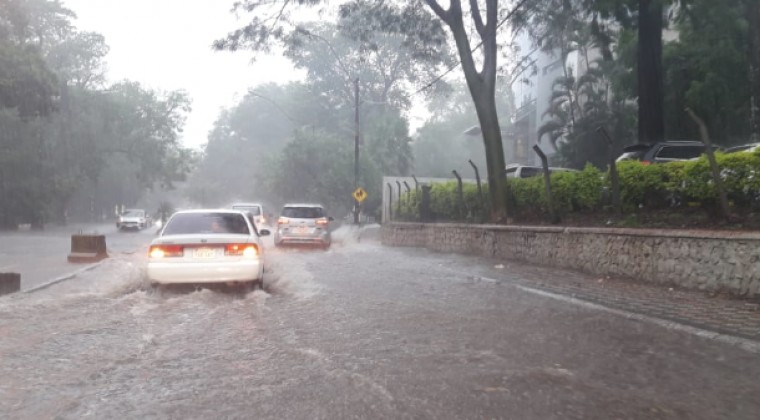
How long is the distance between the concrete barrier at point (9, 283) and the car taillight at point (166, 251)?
2.48 m

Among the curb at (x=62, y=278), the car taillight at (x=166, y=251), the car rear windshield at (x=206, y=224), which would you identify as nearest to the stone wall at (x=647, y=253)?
the car rear windshield at (x=206, y=224)

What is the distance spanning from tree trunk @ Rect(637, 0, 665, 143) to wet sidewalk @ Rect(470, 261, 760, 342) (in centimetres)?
701

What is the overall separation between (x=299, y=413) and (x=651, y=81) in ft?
52.2

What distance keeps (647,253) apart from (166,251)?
23.7 ft

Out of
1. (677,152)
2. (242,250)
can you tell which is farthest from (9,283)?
(677,152)

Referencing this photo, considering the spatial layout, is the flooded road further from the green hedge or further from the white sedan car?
the green hedge

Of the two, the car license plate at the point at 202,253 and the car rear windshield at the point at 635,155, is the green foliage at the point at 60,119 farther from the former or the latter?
the car rear windshield at the point at 635,155

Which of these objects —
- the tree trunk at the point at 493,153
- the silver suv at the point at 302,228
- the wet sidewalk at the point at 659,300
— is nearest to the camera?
the wet sidewalk at the point at 659,300

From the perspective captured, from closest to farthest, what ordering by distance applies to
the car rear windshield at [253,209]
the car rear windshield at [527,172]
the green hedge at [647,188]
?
the green hedge at [647,188] < the car rear windshield at [527,172] < the car rear windshield at [253,209]

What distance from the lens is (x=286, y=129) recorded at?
277ft

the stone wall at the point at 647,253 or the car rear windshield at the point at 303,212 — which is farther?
the car rear windshield at the point at 303,212

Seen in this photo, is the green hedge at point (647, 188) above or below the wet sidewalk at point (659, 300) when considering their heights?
above

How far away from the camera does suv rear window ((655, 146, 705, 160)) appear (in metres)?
15.4

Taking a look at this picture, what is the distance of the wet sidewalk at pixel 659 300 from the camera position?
6.93m
